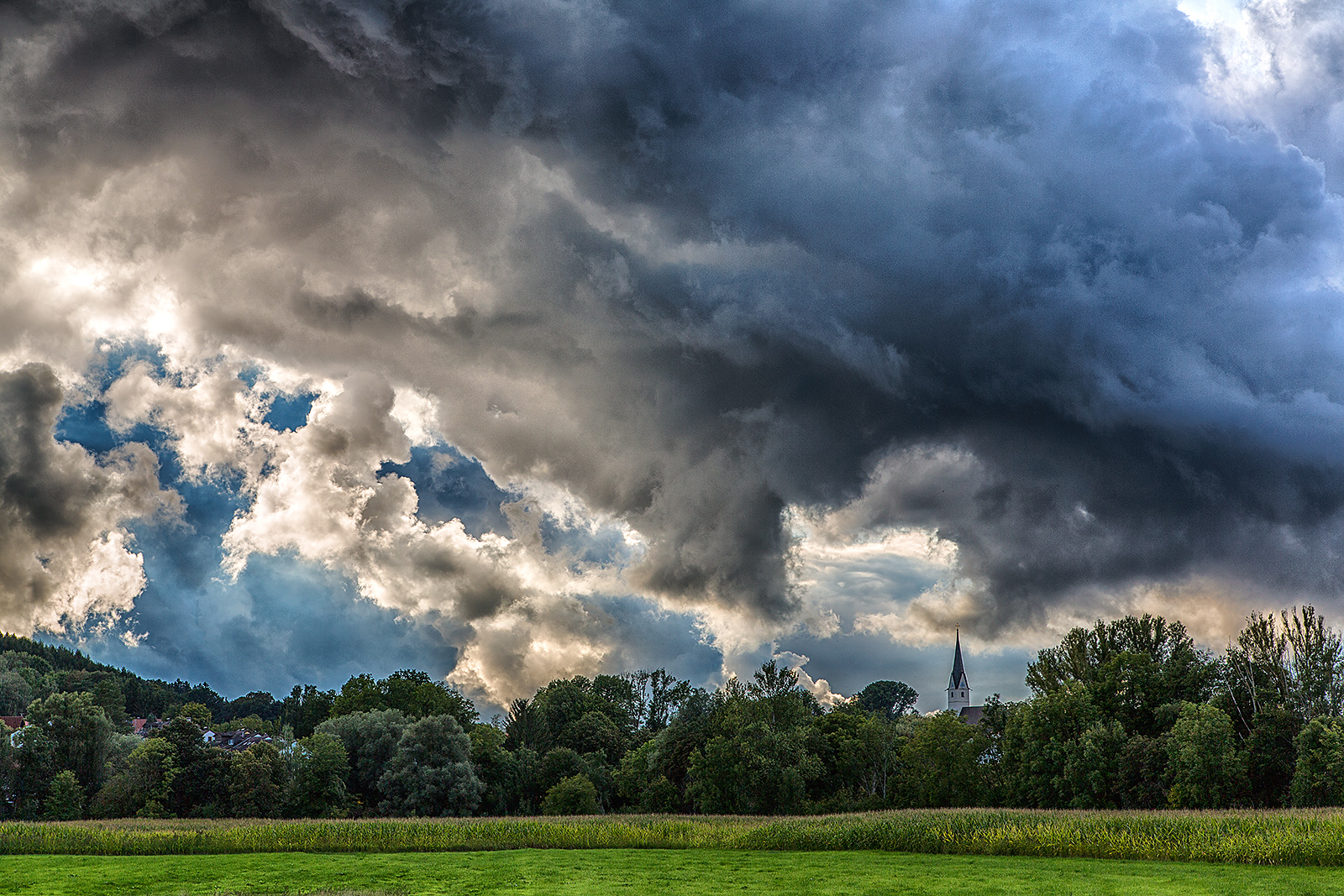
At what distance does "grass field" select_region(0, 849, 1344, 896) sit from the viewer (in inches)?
1458

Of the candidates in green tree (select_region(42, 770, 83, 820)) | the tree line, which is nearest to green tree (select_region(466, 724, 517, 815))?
the tree line

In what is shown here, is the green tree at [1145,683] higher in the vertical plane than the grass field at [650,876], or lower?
higher

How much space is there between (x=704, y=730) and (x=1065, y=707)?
33.6m

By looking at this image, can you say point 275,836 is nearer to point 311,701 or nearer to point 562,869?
point 562,869

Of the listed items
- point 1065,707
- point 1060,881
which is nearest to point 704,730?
point 1065,707

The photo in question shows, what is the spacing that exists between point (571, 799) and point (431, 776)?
1390 centimetres

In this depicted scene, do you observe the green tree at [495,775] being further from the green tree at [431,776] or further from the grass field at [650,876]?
the grass field at [650,876]

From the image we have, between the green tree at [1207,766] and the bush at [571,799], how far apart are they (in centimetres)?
5121

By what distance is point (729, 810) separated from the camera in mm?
88000

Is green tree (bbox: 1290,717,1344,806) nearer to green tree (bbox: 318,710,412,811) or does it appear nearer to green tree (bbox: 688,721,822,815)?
green tree (bbox: 688,721,822,815)

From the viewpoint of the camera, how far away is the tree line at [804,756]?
251 ft

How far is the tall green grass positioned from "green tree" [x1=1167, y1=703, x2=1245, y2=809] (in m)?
15.8

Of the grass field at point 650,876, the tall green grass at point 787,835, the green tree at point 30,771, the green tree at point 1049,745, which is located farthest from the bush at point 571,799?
the green tree at point 30,771

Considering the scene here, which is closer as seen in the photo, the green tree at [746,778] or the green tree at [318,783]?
the green tree at [746,778]
